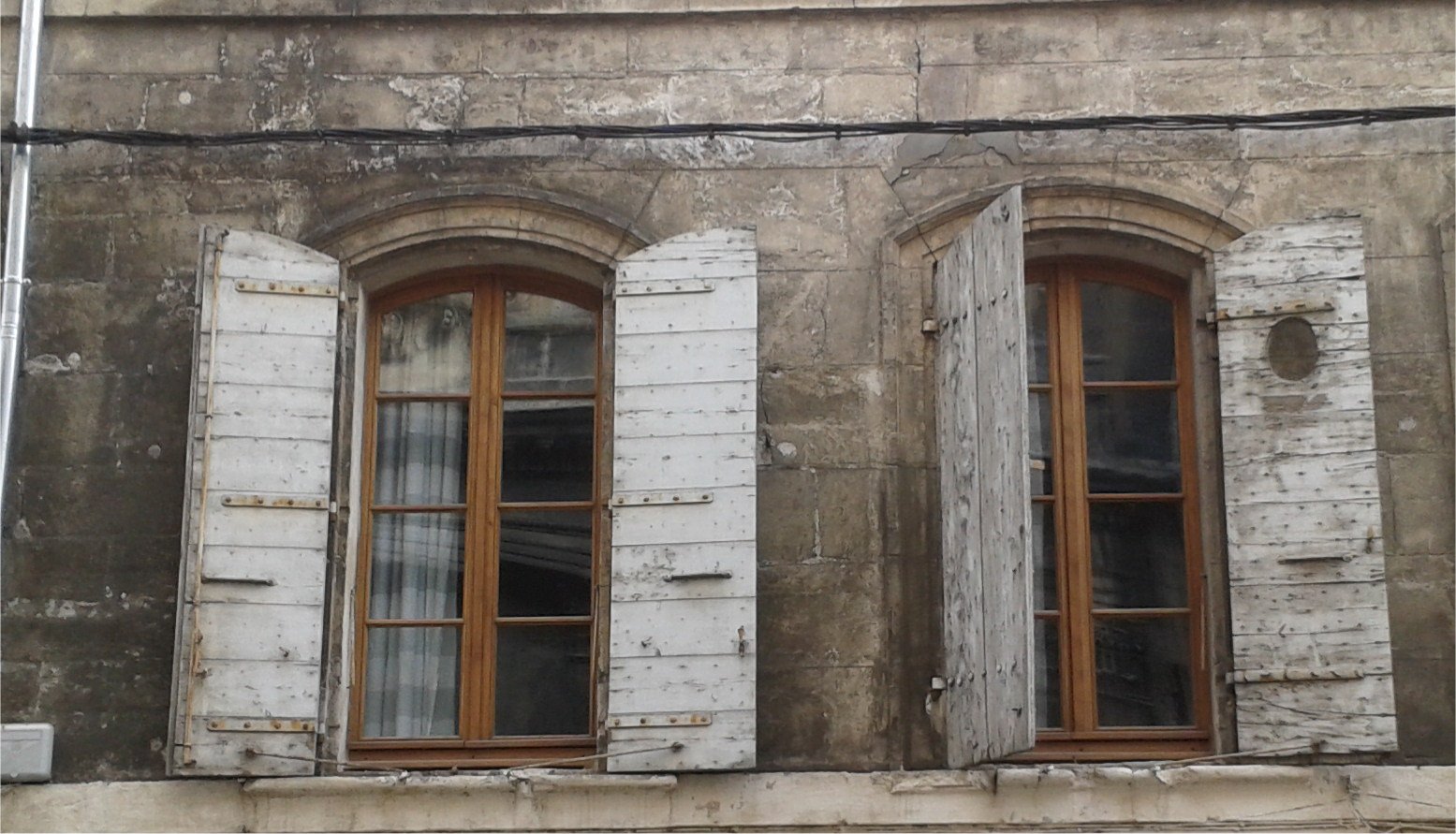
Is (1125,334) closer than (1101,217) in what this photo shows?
No

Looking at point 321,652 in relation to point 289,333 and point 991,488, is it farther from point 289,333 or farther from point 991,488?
point 991,488

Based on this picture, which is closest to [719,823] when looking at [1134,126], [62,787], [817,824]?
[817,824]

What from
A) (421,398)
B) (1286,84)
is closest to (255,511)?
(421,398)

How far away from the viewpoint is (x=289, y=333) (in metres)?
6.84

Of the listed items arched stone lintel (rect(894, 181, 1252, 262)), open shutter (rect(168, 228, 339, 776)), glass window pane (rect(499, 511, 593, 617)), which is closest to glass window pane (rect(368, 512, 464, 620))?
glass window pane (rect(499, 511, 593, 617))

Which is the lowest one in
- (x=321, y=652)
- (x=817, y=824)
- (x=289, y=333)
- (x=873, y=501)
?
(x=817, y=824)

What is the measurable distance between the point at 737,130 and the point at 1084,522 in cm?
182

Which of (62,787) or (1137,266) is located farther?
(1137,266)

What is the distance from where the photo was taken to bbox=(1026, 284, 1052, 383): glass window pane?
7133mm

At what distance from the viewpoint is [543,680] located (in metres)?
6.95

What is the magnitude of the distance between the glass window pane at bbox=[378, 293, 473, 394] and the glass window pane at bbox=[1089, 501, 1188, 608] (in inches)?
90.3

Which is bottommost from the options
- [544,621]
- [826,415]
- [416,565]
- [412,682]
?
[412,682]

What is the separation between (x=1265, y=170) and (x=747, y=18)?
192cm

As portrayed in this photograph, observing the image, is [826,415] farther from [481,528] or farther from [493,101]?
[493,101]
